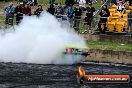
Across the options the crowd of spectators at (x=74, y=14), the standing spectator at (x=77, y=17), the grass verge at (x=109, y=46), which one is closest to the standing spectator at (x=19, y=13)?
the crowd of spectators at (x=74, y=14)

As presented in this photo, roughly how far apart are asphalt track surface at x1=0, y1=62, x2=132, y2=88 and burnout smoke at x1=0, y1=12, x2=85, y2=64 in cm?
121

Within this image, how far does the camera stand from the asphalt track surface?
21562mm

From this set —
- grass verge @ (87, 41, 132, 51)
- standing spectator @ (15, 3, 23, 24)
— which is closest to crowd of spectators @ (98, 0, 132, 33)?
grass verge @ (87, 41, 132, 51)

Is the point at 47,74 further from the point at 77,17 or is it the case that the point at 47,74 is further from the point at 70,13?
the point at 77,17

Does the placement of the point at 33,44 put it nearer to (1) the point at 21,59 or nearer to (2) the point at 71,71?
(1) the point at 21,59

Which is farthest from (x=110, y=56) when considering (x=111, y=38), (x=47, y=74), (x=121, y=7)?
(x=47, y=74)

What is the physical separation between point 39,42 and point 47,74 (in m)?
6.00

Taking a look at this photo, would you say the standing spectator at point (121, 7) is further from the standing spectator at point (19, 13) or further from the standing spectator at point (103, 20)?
the standing spectator at point (19, 13)

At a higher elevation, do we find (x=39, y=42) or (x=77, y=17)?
(x=77, y=17)

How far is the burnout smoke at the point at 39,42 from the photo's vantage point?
30.3 metres

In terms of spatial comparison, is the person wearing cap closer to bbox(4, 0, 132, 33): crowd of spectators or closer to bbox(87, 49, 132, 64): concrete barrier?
bbox(4, 0, 132, 33): crowd of spectators

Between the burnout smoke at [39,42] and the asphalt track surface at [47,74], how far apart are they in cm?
121

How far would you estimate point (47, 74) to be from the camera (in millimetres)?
24766

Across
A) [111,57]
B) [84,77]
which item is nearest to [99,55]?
[111,57]
